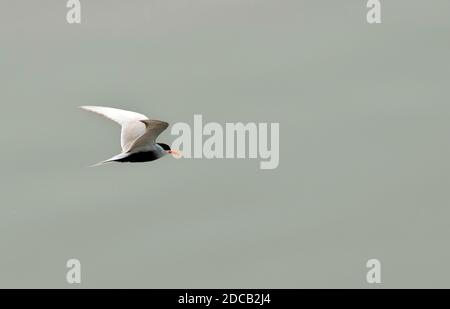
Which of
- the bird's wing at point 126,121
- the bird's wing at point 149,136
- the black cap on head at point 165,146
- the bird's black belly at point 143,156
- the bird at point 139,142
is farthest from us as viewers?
the black cap on head at point 165,146

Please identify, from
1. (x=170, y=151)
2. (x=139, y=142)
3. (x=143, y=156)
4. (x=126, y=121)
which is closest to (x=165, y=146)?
(x=170, y=151)

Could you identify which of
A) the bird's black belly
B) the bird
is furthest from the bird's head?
the bird's black belly

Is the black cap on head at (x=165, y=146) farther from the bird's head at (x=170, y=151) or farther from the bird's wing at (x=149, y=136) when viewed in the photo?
the bird's wing at (x=149, y=136)

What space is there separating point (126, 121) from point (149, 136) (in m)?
3.01

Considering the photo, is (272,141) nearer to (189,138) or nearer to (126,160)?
(189,138)

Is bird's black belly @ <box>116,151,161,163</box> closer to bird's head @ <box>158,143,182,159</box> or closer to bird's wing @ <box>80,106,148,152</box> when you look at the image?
bird's wing @ <box>80,106,148,152</box>

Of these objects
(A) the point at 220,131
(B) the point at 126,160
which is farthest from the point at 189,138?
(B) the point at 126,160

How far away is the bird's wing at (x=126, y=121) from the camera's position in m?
39.8

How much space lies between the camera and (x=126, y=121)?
4147cm

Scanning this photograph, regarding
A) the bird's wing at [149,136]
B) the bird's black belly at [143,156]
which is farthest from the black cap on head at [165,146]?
the bird's wing at [149,136]

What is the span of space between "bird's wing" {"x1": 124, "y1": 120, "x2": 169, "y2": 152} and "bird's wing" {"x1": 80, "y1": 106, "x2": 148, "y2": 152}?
0.26m

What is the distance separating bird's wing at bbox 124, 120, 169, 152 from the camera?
37.1 metres

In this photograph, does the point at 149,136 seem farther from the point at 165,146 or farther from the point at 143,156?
the point at 165,146

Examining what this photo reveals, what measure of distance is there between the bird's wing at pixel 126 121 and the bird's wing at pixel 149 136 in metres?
0.26
